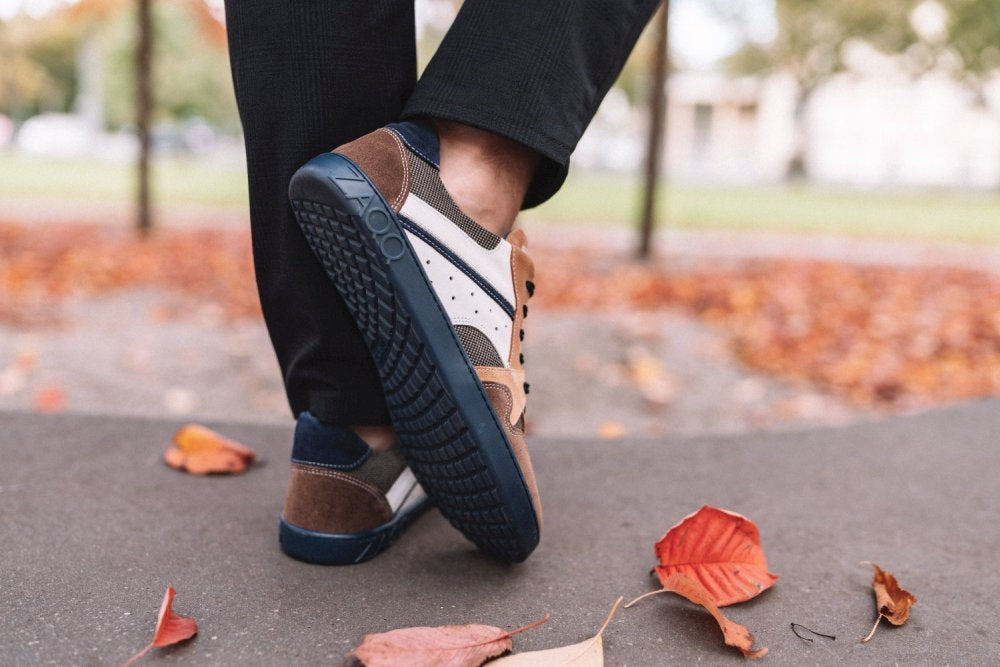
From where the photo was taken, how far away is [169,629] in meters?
0.98

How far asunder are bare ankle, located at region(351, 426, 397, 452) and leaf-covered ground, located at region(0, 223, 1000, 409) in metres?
2.51

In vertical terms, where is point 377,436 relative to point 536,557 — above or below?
above

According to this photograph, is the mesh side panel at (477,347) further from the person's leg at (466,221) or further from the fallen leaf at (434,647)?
the fallen leaf at (434,647)

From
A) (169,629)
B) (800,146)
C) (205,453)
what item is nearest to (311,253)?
(169,629)

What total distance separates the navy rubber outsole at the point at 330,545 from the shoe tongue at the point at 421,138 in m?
0.54

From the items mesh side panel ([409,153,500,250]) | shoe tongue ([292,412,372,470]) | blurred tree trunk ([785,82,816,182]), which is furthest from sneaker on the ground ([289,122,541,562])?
blurred tree trunk ([785,82,816,182])

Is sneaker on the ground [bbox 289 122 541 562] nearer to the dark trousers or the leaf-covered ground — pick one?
the dark trousers

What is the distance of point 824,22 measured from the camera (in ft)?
72.7

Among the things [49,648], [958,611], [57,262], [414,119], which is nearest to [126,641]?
[49,648]

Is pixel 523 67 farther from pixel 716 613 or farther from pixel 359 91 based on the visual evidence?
pixel 716 613

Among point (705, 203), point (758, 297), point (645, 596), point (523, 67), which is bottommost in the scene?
point (705, 203)

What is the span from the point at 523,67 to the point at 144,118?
669 cm

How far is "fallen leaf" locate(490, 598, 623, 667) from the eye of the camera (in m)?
0.95

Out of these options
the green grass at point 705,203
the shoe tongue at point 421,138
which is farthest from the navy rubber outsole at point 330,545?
the green grass at point 705,203
